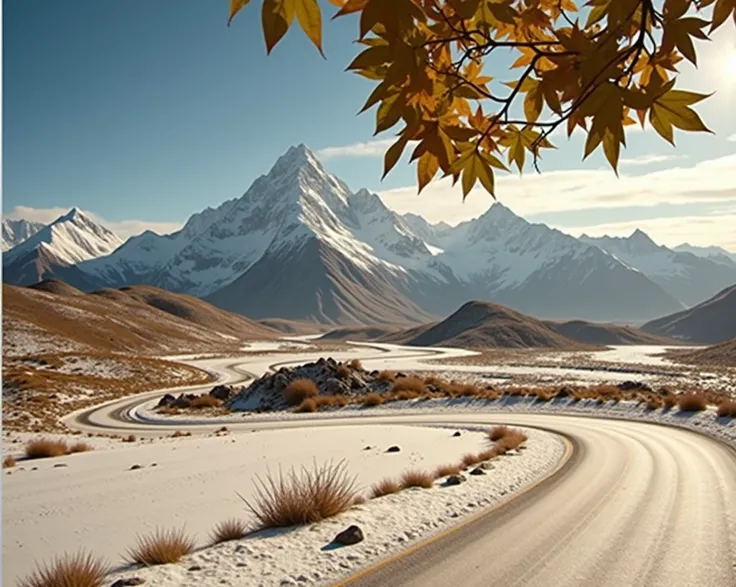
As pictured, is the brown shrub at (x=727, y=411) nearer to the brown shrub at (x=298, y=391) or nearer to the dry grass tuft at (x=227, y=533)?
Answer: the dry grass tuft at (x=227, y=533)

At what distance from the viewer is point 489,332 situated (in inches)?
4892

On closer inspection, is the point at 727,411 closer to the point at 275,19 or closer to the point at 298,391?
the point at 298,391

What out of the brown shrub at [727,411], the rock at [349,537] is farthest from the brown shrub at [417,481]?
the brown shrub at [727,411]

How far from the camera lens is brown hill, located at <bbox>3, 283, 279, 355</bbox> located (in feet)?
229

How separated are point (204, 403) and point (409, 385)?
1312cm

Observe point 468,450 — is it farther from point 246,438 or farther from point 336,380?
point 336,380

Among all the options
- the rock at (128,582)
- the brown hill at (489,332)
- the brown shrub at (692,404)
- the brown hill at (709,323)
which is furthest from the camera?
the brown hill at (709,323)

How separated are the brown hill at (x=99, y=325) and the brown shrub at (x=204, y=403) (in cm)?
3368

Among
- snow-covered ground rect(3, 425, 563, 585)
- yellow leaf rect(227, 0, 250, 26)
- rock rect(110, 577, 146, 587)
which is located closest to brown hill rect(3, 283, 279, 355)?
snow-covered ground rect(3, 425, 563, 585)

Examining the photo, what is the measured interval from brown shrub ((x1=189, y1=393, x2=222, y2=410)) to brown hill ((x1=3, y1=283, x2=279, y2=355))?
110 ft

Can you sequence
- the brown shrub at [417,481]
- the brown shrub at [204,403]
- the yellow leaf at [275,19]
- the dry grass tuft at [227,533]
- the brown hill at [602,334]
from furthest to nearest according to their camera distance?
1. the brown hill at [602,334]
2. the brown shrub at [204,403]
3. the brown shrub at [417,481]
4. the dry grass tuft at [227,533]
5. the yellow leaf at [275,19]

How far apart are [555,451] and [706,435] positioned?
6.70 metres

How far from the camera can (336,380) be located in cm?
3703

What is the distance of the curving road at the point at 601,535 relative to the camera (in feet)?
19.7
